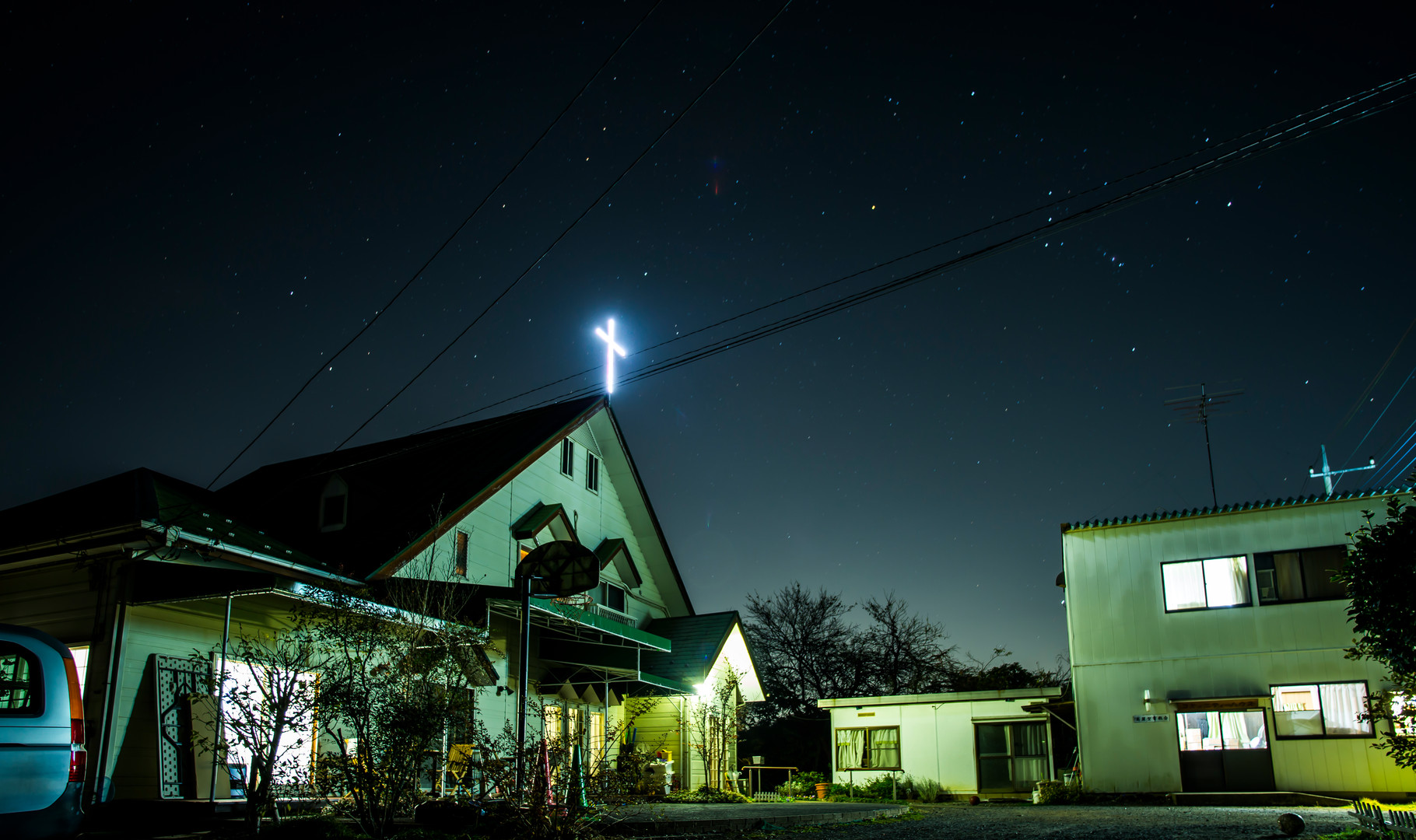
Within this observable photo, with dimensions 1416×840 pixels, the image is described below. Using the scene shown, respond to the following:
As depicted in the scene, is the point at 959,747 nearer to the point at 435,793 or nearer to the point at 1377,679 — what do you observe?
the point at 1377,679

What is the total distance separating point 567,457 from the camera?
75.3ft

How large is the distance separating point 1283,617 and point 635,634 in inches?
545

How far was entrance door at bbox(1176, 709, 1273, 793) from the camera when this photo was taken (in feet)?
62.3

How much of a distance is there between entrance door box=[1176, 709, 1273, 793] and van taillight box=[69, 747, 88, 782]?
20.1 metres

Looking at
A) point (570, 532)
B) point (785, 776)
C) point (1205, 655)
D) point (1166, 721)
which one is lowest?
point (785, 776)

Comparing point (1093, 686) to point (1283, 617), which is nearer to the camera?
point (1283, 617)

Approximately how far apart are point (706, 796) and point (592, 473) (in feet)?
27.7

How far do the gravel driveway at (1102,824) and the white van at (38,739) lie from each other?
7764mm

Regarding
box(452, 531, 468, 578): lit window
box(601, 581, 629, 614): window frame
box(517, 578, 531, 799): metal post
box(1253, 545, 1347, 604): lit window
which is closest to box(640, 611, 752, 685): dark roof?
box(601, 581, 629, 614): window frame

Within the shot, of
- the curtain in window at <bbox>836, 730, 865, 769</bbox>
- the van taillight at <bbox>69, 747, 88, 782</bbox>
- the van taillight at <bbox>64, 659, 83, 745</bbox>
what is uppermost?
the van taillight at <bbox>64, 659, 83, 745</bbox>

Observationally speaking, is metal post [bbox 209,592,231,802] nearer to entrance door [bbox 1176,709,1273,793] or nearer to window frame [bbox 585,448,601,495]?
window frame [bbox 585,448,601,495]

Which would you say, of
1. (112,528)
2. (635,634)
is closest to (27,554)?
(112,528)

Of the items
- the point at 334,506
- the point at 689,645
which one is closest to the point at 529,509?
the point at 334,506

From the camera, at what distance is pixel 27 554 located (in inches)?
469
